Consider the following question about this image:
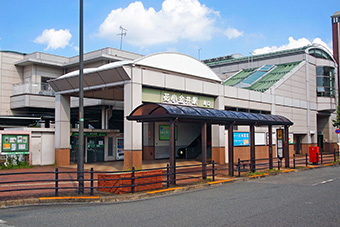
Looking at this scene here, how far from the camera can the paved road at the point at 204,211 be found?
28.1 ft

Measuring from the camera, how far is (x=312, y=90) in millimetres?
42156

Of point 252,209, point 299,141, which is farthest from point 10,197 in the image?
point 299,141

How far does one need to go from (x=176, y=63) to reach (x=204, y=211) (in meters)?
16.0

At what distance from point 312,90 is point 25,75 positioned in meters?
32.3

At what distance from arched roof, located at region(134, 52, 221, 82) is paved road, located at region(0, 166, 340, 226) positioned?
1117 cm

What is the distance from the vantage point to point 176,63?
24.6 metres

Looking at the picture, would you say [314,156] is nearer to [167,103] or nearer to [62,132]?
[167,103]

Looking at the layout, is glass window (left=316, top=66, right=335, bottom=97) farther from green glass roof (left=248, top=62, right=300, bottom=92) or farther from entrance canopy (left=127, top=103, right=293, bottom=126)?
entrance canopy (left=127, top=103, right=293, bottom=126)

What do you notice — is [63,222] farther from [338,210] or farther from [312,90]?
[312,90]

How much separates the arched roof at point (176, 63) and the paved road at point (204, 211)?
11.2m

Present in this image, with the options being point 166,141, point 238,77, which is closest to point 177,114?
point 166,141

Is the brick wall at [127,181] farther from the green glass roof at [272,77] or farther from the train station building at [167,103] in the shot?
the green glass roof at [272,77]

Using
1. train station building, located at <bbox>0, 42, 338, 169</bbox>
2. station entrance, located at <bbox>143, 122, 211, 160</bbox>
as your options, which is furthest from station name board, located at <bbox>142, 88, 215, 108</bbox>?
station entrance, located at <bbox>143, 122, 211, 160</bbox>

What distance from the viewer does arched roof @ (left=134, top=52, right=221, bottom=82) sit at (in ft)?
73.9
